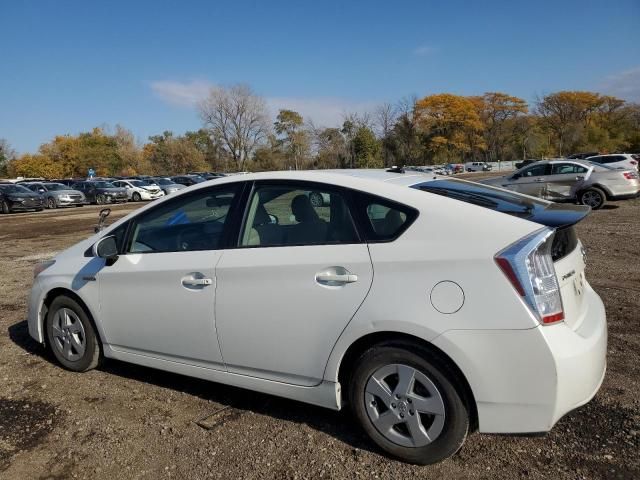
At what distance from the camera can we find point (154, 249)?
3.72 m

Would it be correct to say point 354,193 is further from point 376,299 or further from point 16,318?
point 16,318

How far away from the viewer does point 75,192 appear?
31062 mm

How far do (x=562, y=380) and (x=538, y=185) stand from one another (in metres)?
14.6

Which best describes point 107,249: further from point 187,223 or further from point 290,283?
point 290,283

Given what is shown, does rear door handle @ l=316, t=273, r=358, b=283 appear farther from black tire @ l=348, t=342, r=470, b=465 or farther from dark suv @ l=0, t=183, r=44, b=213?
dark suv @ l=0, t=183, r=44, b=213

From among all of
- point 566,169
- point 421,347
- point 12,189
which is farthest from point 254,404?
point 12,189

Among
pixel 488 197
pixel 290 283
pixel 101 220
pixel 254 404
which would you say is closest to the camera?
pixel 290 283

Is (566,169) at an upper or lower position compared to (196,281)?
lower

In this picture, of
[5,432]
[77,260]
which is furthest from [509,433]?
[77,260]

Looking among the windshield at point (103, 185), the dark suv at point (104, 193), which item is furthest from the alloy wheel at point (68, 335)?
the windshield at point (103, 185)

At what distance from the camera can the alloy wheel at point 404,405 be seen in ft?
8.70

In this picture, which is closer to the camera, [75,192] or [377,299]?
[377,299]

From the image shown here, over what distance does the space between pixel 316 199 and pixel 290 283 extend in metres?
0.57

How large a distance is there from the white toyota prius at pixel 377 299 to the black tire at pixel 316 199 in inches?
1.0
